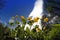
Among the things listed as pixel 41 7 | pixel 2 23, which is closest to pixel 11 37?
pixel 2 23

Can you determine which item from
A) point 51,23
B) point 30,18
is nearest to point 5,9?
point 30,18

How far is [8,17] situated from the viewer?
342cm

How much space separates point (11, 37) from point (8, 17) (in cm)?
36

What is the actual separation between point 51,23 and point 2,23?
0.81 metres

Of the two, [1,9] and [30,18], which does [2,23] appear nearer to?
[1,9]

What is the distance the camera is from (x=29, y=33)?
3.17 m

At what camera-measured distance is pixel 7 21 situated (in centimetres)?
340

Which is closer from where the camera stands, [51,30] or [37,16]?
[51,30]

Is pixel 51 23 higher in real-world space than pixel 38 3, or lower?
lower

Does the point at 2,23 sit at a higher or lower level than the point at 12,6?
lower

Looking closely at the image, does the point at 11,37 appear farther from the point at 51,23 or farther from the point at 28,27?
the point at 51,23

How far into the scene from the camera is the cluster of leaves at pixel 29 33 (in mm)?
3126

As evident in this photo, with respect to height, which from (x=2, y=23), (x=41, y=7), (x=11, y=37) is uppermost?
(x=41, y=7)

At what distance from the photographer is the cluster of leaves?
3.13 metres
